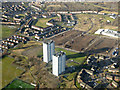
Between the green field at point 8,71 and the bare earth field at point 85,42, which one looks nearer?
the green field at point 8,71

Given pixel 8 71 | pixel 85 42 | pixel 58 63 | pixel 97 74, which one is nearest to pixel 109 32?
pixel 85 42

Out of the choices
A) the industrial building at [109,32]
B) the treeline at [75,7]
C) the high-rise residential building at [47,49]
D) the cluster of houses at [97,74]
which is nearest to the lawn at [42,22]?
the treeline at [75,7]

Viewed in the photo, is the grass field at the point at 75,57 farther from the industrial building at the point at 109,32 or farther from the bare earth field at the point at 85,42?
the industrial building at the point at 109,32

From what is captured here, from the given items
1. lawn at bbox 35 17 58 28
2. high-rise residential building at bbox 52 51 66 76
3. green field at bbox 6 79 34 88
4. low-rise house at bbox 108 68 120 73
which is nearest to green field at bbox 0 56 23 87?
Result: green field at bbox 6 79 34 88

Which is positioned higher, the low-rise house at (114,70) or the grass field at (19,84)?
the low-rise house at (114,70)

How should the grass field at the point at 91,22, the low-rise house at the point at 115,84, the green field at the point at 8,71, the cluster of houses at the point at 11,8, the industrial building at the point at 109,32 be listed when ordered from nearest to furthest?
the low-rise house at the point at 115,84
the green field at the point at 8,71
the industrial building at the point at 109,32
the grass field at the point at 91,22
the cluster of houses at the point at 11,8
